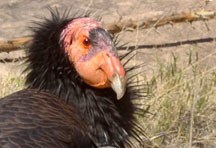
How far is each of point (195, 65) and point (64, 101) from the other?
166 cm

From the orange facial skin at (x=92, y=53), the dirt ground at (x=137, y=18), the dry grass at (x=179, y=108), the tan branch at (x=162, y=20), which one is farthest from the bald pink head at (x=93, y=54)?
the dirt ground at (x=137, y=18)

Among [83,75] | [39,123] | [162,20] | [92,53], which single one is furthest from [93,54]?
[162,20]

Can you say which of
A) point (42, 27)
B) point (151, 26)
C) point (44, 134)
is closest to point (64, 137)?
point (44, 134)

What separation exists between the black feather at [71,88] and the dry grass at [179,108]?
1.96ft

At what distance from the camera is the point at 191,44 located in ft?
21.9

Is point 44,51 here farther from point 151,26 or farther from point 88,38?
point 151,26

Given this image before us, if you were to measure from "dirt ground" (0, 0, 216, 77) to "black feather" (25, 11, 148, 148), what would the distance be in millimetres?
2005

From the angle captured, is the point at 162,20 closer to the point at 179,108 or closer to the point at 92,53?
the point at 179,108

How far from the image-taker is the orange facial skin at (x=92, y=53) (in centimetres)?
379

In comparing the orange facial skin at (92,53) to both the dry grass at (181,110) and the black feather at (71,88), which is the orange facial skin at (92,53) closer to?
the black feather at (71,88)

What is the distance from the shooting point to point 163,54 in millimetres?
6480

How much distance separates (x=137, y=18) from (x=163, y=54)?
1.53 feet

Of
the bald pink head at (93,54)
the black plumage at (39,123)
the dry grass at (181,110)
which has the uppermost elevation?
the bald pink head at (93,54)

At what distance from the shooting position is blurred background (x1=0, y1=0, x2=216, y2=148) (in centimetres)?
478
